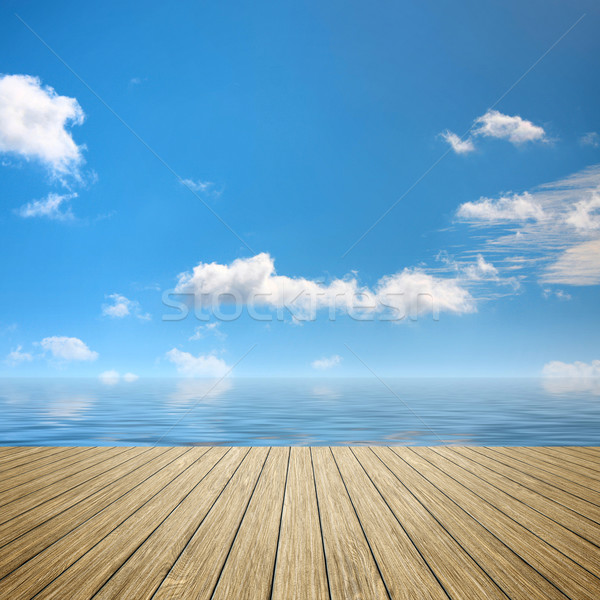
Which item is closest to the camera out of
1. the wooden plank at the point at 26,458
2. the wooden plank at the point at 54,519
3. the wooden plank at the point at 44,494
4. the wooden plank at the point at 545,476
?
the wooden plank at the point at 54,519

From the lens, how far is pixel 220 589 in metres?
1.50

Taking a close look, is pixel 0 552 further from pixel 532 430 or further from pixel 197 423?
pixel 532 430

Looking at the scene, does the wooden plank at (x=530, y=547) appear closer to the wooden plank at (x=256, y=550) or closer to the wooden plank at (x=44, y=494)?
the wooden plank at (x=256, y=550)

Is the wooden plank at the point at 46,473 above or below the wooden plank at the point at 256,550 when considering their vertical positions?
above

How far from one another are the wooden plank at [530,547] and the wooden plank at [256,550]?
3.09 feet

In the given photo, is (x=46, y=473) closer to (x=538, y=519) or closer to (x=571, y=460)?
(x=538, y=519)

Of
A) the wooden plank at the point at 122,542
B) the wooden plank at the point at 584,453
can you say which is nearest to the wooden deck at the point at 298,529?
the wooden plank at the point at 122,542

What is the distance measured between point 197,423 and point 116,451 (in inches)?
254

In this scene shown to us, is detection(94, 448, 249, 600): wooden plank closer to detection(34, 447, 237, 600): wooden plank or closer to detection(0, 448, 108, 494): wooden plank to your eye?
→ detection(34, 447, 237, 600): wooden plank

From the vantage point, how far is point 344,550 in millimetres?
1798

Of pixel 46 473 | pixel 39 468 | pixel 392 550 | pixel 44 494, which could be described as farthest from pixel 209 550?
pixel 39 468

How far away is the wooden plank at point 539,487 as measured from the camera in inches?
89.9

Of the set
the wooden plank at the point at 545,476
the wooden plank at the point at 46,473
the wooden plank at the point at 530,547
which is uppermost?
the wooden plank at the point at 46,473

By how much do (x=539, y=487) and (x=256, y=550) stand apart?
182cm
